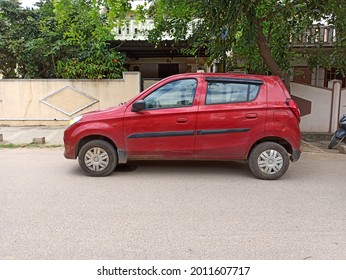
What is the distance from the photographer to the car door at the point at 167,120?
5238mm

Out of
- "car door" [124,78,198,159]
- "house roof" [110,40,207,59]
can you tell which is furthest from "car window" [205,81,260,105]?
"house roof" [110,40,207,59]

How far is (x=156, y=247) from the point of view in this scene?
3.07 meters

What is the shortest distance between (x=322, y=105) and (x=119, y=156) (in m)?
8.18

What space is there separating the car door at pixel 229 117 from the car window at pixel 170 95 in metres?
0.32

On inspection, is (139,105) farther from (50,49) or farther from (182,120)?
(50,49)

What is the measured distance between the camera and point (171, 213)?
154 inches

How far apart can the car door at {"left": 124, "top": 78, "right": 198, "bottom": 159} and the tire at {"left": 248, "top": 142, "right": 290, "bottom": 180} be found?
3.79ft

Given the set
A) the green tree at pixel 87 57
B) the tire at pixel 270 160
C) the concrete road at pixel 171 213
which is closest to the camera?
the concrete road at pixel 171 213

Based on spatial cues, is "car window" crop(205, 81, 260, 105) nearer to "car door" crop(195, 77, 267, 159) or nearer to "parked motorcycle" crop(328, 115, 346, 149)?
"car door" crop(195, 77, 267, 159)

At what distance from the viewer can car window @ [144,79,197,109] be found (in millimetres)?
5293

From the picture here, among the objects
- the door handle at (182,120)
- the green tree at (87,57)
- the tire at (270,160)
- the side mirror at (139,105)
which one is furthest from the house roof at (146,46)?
the tire at (270,160)

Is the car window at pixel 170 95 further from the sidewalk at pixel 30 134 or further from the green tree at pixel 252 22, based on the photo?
the sidewalk at pixel 30 134

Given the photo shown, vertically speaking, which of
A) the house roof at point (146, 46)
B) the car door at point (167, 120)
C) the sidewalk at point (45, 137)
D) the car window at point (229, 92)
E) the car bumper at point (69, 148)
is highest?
the house roof at point (146, 46)

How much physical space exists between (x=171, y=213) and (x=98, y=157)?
208cm
